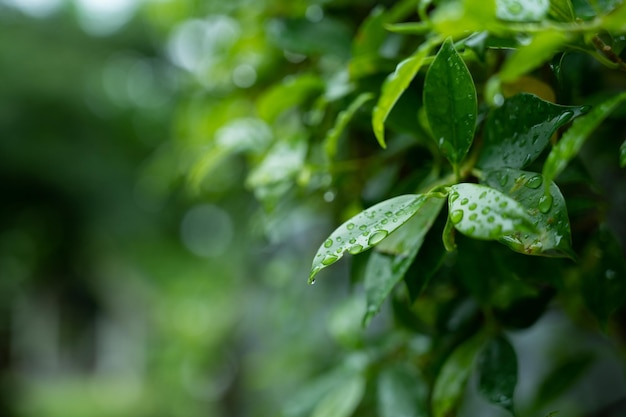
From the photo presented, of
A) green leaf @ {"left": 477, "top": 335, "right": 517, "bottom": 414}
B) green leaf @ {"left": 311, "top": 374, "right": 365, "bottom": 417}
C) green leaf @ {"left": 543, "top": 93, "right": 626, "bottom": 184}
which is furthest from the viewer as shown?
green leaf @ {"left": 311, "top": 374, "right": 365, "bottom": 417}

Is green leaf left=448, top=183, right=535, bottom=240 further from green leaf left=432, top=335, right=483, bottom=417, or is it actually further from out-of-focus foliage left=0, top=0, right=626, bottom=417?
green leaf left=432, top=335, right=483, bottom=417

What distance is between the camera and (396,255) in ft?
1.14

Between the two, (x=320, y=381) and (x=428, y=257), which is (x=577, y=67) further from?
(x=320, y=381)

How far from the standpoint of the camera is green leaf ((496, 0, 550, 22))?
0.84ft

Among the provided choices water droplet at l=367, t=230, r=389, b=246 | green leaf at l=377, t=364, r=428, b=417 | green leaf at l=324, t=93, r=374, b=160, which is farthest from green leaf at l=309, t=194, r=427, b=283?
green leaf at l=377, t=364, r=428, b=417

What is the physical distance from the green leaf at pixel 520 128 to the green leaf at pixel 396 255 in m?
0.05

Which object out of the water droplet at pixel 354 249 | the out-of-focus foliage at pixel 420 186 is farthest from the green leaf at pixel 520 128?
the water droplet at pixel 354 249

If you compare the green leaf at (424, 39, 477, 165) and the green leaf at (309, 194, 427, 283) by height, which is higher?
the green leaf at (424, 39, 477, 165)

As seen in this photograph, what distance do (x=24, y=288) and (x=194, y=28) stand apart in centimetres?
760

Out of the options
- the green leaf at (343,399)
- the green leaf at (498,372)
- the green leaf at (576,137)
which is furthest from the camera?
the green leaf at (343,399)

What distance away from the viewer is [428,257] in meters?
0.36

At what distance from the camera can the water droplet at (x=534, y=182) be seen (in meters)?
0.29

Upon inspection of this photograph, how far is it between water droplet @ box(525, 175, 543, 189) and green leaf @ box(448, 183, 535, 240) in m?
0.04

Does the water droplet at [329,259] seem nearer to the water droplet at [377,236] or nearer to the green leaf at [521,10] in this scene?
the water droplet at [377,236]
